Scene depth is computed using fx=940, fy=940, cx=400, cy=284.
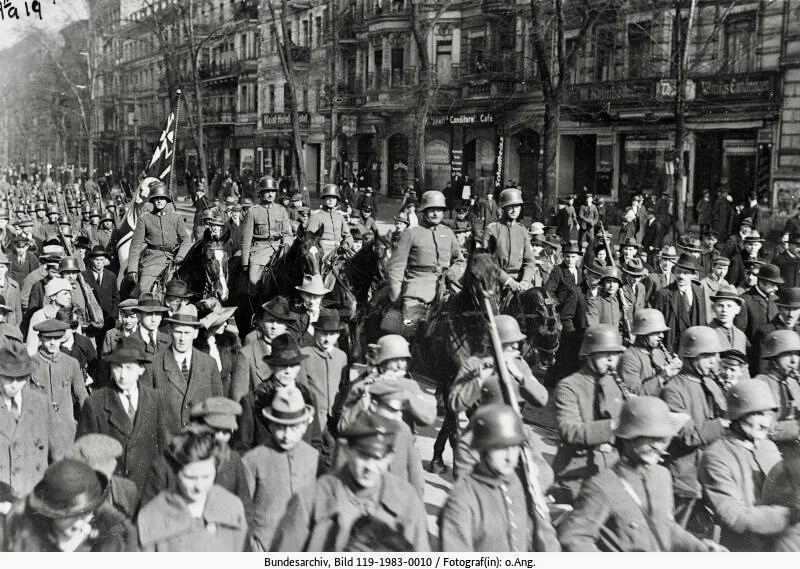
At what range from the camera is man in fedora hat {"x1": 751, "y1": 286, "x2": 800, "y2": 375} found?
8.07 meters

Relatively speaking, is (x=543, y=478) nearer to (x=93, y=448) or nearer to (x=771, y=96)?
(x=93, y=448)

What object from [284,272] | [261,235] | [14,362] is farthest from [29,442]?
[261,235]

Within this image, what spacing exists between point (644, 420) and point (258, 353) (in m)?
2.96

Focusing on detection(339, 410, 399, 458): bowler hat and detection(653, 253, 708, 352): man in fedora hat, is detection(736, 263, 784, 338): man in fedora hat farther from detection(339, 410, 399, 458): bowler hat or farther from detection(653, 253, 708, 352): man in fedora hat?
detection(339, 410, 399, 458): bowler hat

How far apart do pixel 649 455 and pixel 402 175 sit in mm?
35509

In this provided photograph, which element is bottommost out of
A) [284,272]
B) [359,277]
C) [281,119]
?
[359,277]

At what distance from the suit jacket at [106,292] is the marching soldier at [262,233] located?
4.97ft

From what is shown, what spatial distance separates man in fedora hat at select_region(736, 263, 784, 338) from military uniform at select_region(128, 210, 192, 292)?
19.9 ft

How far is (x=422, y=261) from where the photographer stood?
942cm

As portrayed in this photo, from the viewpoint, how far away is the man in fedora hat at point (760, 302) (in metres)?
9.03

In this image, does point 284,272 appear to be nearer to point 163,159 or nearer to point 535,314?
point 535,314

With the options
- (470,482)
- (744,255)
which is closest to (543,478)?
(470,482)

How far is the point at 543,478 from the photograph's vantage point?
15.8 ft

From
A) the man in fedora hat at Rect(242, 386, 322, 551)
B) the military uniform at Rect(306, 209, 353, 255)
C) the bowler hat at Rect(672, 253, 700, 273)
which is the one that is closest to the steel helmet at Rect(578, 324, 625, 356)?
the man in fedora hat at Rect(242, 386, 322, 551)
